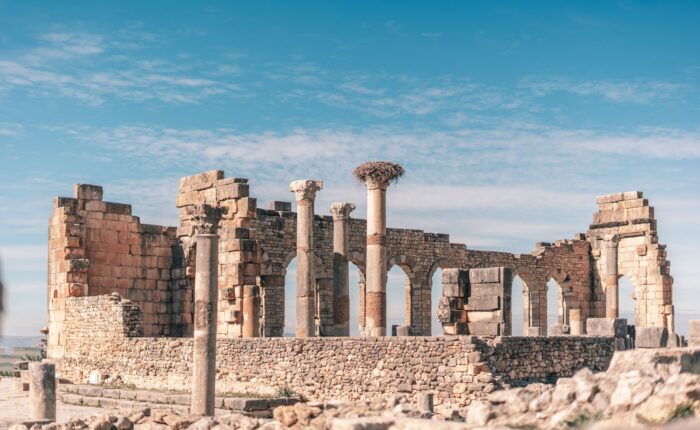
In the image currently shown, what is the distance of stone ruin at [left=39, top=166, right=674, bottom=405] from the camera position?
1709 cm

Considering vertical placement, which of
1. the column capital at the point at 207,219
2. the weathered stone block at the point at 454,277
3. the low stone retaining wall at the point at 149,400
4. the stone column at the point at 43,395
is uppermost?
the column capital at the point at 207,219

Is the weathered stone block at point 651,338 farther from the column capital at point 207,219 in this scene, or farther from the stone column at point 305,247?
the column capital at point 207,219

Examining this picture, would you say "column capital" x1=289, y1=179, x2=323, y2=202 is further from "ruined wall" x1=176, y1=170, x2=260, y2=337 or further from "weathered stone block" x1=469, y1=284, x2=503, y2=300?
"weathered stone block" x1=469, y1=284, x2=503, y2=300

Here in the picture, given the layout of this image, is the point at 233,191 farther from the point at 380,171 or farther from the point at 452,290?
the point at 452,290

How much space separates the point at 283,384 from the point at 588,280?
22.4 meters

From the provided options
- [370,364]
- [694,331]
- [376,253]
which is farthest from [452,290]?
[376,253]

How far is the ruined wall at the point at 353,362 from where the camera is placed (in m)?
16.1

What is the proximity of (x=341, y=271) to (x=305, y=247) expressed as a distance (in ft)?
8.08

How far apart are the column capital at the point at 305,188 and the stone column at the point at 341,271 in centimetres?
238

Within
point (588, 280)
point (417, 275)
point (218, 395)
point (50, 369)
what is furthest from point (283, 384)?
point (588, 280)

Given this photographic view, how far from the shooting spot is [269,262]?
2897 cm

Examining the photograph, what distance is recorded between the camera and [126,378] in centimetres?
2120

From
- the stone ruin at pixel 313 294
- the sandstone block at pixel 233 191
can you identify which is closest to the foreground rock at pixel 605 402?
the stone ruin at pixel 313 294

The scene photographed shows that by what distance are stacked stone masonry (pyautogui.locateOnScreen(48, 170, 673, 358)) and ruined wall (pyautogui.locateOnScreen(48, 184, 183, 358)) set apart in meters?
0.03
